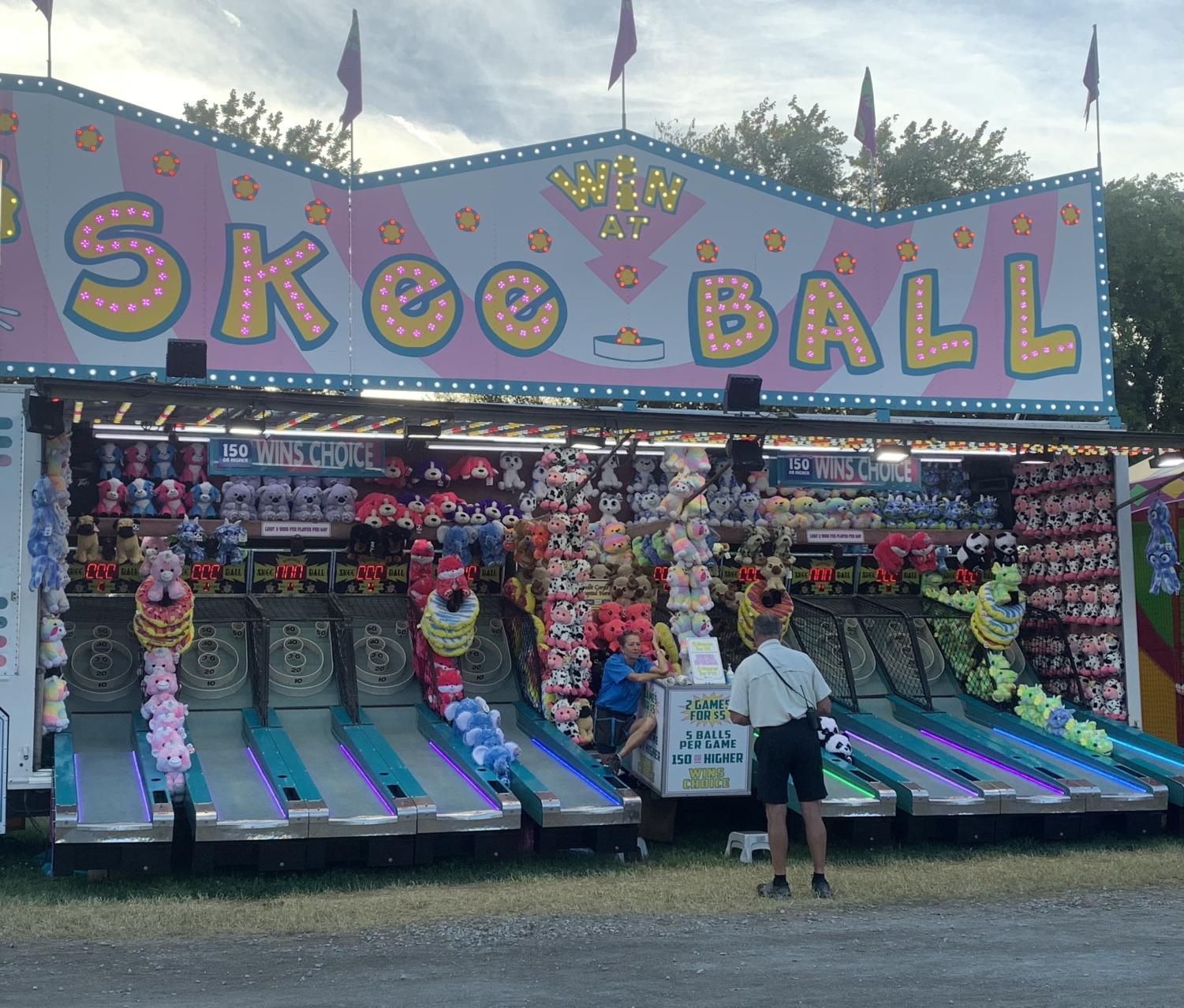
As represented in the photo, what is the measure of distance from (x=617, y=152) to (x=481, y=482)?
3.26m

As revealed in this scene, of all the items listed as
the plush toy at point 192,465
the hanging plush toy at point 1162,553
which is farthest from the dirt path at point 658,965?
the plush toy at point 192,465

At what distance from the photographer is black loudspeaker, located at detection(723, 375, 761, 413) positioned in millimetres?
11352

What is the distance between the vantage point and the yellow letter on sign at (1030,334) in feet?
43.4

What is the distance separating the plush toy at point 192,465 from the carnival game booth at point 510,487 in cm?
3

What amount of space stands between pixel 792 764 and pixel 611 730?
3.19 meters

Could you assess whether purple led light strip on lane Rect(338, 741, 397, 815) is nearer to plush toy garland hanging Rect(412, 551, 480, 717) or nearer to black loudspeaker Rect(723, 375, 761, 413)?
plush toy garland hanging Rect(412, 551, 480, 717)

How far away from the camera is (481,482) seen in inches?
520

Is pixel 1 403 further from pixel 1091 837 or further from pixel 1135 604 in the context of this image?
pixel 1135 604

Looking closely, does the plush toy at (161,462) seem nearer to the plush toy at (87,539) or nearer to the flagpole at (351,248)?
the plush toy at (87,539)

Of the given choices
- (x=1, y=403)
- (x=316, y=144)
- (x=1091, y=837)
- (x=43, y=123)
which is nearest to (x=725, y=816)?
(x=1091, y=837)

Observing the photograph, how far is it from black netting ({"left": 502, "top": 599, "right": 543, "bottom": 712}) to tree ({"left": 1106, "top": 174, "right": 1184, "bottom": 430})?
15258 millimetres

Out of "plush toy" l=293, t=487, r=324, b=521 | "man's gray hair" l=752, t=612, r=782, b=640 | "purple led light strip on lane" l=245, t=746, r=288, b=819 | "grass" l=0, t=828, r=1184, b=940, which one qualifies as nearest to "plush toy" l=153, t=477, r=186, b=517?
"plush toy" l=293, t=487, r=324, b=521

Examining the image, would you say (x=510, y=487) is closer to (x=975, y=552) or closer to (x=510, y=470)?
(x=510, y=470)

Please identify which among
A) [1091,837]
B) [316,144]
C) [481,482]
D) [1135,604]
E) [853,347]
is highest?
[316,144]
